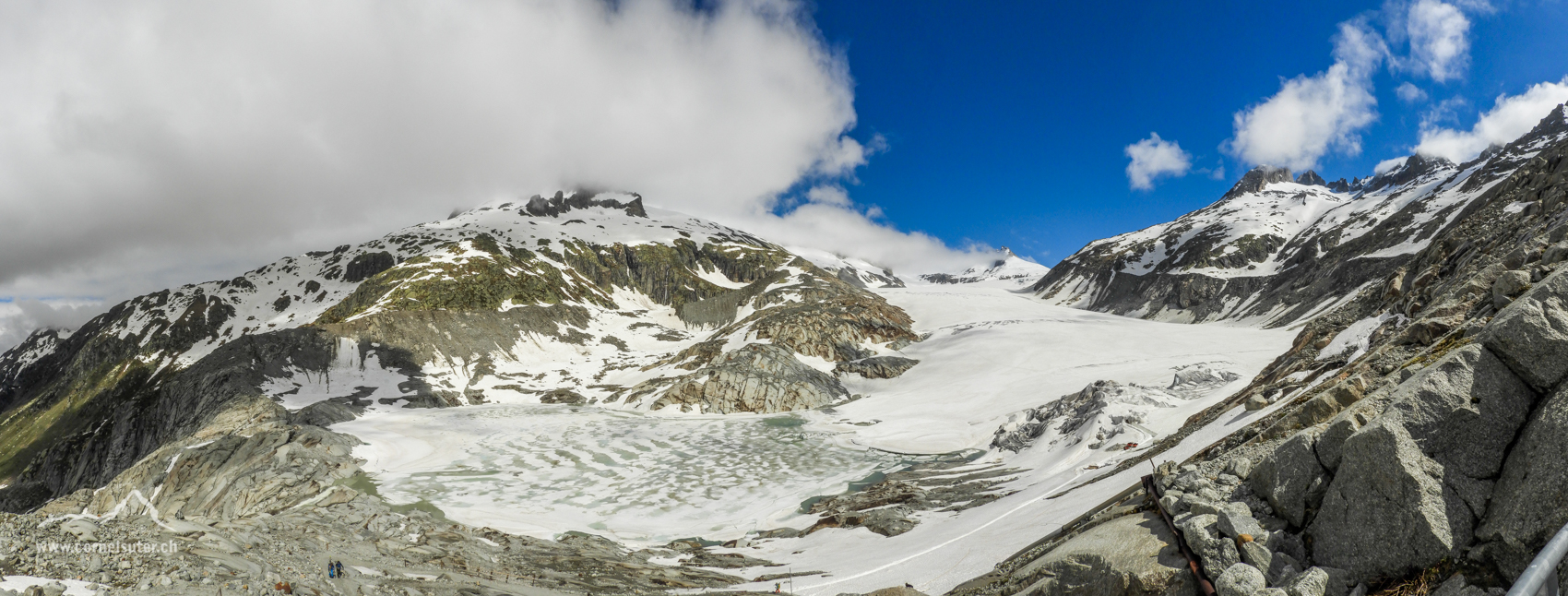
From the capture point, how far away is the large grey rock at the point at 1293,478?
6.09m

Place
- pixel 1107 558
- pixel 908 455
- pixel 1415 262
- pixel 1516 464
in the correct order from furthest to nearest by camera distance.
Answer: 1. pixel 908 455
2. pixel 1415 262
3. pixel 1107 558
4. pixel 1516 464

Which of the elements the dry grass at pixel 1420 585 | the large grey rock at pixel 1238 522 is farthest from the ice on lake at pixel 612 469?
the dry grass at pixel 1420 585

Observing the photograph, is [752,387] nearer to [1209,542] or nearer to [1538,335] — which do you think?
[1209,542]

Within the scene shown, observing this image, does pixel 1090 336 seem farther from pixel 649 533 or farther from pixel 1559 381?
pixel 1559 381

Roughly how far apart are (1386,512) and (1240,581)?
130 centimetres

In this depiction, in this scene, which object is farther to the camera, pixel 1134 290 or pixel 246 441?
pixel 1134 290

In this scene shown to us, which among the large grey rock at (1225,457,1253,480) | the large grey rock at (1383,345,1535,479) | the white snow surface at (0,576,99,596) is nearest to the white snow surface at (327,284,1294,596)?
the large grey rock at (1225,457,1253,480)

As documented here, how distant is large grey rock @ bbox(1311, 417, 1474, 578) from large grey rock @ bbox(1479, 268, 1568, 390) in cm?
100

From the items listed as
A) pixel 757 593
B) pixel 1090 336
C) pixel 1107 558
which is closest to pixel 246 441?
pixel 757 593

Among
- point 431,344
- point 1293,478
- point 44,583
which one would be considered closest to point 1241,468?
point 1293,478

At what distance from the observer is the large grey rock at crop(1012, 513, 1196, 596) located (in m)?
6.54

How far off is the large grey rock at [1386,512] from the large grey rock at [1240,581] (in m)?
0.63

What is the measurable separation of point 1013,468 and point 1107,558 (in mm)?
21261

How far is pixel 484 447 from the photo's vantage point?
44938 mm
